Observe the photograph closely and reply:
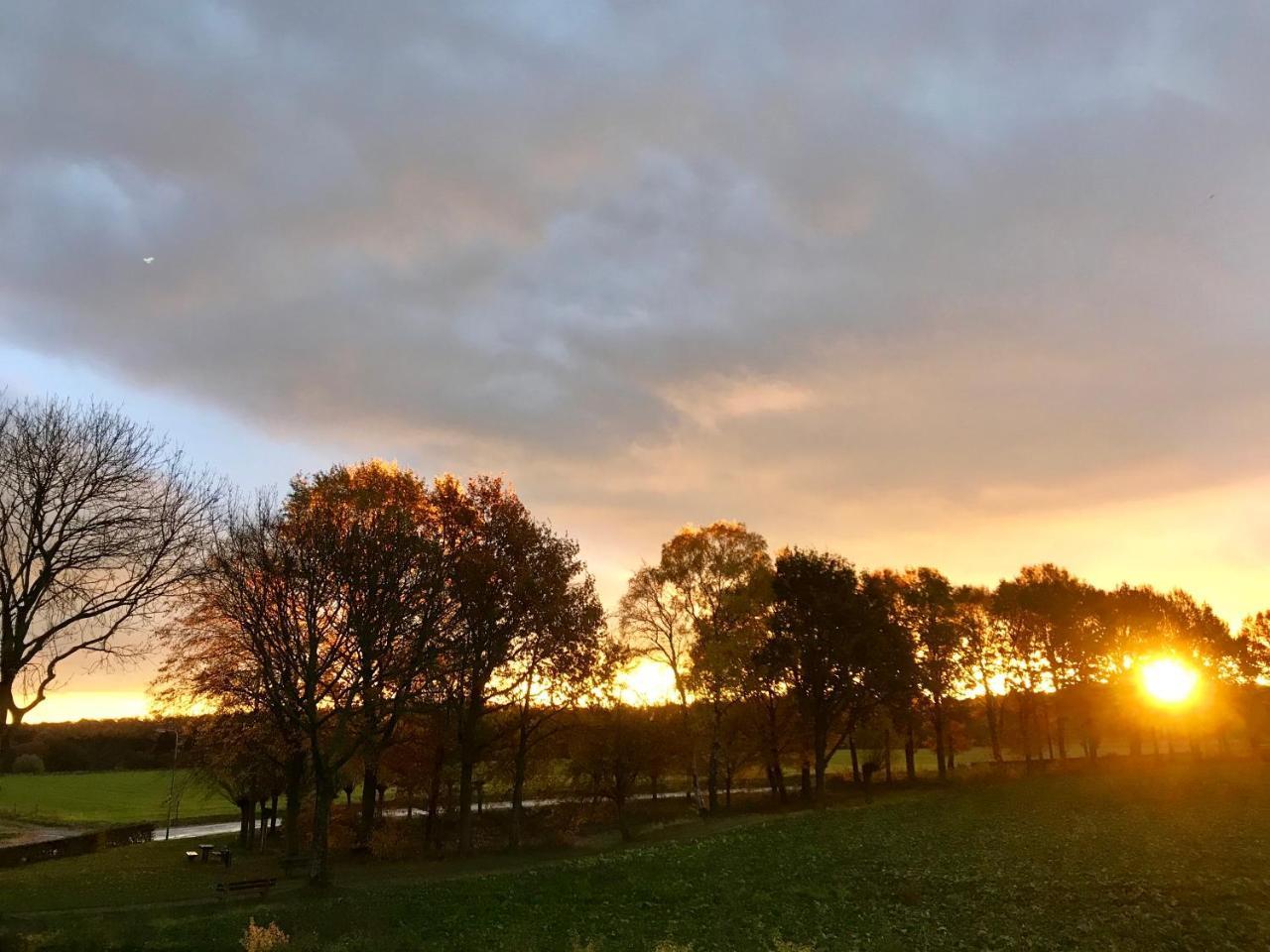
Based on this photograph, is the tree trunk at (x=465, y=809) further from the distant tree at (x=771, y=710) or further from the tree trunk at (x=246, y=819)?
the tree trunk at (x=246, y=819)

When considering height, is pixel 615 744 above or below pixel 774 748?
above

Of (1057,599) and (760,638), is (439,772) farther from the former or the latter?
(1057,599)

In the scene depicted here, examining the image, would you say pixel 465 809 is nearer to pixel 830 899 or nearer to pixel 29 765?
pixel 830 899

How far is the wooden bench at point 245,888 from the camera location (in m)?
31.2

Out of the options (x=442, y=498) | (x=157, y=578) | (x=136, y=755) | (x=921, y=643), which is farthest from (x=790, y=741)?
(x=136, y=755)

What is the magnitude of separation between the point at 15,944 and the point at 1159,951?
33643 mm

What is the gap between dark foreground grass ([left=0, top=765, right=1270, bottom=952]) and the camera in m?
23.3

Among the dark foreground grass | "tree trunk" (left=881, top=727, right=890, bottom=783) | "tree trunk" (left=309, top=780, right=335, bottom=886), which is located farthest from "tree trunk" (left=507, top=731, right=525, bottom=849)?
"tree trunk" (left=881, top=727, right=890, bottom=783)

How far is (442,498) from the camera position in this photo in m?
49.3

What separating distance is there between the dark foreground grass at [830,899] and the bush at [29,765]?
359 ft

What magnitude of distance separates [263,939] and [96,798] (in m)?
111

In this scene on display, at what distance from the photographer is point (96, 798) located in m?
104

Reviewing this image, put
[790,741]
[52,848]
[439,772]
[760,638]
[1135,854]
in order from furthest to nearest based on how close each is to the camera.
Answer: [790,741], [760,638], [52,848], [439,772], [1135,854]

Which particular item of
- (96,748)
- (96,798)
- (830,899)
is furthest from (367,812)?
(96,748)
